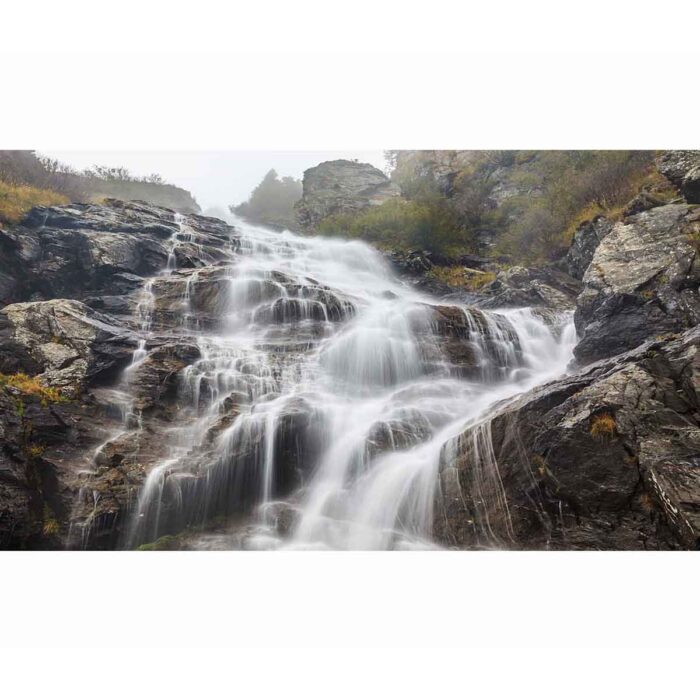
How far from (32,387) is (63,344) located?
3.78 feet

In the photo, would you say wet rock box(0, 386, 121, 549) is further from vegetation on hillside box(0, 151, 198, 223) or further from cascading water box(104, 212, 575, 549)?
vegetation on hillside box(0, 151, 198, 223)

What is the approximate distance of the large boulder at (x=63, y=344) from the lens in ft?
23.6

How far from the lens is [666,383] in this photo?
15.8ft

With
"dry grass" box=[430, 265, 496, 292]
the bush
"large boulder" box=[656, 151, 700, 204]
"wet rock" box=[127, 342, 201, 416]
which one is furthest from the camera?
the bush

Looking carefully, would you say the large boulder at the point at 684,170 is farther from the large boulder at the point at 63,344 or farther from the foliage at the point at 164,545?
the large boulder at the point at 63,344

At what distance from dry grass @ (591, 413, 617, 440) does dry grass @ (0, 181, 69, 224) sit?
41.6 ft

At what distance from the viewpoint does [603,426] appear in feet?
15.5

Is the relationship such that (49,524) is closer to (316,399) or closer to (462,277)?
(316,399)

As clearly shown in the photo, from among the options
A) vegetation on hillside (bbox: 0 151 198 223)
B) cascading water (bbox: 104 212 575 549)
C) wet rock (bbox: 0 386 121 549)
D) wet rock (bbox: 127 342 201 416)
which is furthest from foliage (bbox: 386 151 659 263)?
wet rock (bbox: 0 386 121 549)

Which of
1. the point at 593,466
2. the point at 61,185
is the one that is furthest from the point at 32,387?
the point at 61,185

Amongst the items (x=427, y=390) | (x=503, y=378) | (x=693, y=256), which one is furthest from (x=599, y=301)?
(x=427, y=390)

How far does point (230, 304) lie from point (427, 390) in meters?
5.05

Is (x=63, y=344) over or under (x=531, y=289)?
under

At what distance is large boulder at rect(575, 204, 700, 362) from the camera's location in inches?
264
